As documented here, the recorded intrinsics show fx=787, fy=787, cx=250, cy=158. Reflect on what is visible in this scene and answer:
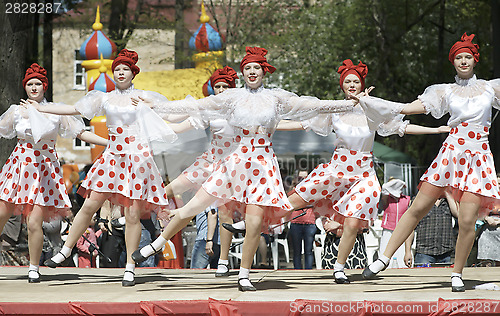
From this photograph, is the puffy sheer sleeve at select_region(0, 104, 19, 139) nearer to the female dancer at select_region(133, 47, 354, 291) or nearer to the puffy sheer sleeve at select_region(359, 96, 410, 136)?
the female dancer at select_region(133, 47, 354, 291)

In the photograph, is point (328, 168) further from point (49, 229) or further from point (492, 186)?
point (49, 229)

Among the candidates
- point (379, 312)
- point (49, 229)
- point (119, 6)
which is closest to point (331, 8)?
point (119, 6)

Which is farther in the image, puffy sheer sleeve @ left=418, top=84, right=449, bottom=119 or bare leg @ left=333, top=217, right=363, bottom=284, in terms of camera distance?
bare leg @ left=333, top=217, right=363, bottom=284

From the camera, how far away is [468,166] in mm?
6066

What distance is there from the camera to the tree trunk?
10.0 meters

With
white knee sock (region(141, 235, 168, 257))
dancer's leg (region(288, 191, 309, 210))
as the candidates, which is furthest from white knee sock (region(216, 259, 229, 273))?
white knee sock (region(141, 235, 168, 257))

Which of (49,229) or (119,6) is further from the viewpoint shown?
(119,6)

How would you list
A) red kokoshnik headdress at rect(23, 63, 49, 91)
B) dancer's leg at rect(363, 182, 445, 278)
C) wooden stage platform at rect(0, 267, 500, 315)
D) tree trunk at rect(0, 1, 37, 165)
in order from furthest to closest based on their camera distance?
tree trunk at rect(0, 1, 37, 165) < red kokoshnik headdress at rect(23, 63, 49, 91) < dancer's leg at rect(363, 182, 445, 278) < wooden stage platform at rect(0, 267, 500, 315)

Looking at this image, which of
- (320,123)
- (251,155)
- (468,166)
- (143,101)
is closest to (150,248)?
(251,155)

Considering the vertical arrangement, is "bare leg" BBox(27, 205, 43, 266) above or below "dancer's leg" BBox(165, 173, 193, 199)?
below

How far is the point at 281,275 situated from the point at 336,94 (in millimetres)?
14323

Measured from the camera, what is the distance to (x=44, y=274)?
7934 millimetres

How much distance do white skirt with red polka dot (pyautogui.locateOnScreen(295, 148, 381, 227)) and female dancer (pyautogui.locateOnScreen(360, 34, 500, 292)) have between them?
71cm

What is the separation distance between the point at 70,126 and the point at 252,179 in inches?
84.0
